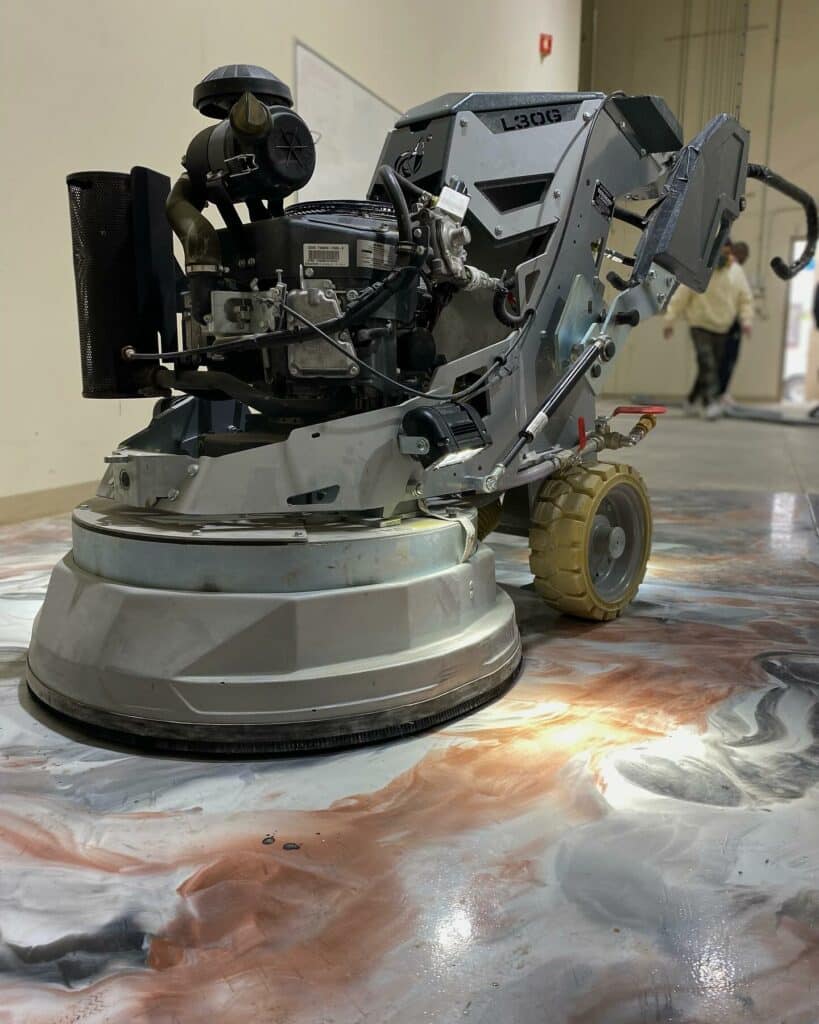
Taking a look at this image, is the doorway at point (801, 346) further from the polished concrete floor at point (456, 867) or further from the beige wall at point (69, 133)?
the polished concrete floor at point (456, 867)

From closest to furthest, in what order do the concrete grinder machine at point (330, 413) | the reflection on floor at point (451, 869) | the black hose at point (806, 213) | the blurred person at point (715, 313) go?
the reflection on floor at point (451, 869), the concrete grinder machine at point (330, 413), the black hose at point (806, 213), the blurred person at point (715, 313)

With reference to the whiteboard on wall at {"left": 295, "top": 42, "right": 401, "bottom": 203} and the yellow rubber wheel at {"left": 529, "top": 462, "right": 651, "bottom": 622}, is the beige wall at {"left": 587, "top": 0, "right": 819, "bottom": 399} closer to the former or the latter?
the whiteboard on wall at {"left": 295, "top": 42, "right": 401, "bottom": 203}

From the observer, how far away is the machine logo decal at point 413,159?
2.02 metres

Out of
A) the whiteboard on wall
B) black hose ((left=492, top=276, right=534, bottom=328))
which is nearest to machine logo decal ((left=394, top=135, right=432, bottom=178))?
black hose ((left=492, top=276, right=534, bottom=328))

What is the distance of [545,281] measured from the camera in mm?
2119

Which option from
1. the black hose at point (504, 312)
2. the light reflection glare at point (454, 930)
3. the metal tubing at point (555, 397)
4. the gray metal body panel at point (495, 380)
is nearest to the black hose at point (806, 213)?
the gray metal body panel at point (495, 380)

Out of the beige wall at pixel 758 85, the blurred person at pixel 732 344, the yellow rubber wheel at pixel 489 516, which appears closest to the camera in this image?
the yellow rubber wheel at pixel 489 516

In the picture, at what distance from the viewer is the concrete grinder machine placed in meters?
1.56

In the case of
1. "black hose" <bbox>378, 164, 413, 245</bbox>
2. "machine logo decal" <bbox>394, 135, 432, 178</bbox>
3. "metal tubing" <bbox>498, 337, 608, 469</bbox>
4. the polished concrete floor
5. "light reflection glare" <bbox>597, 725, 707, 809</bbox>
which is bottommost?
"light reflection glare" <bbox>597, 725, 707, 809</bbox>

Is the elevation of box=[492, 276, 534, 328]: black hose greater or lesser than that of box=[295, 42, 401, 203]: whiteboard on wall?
lesser

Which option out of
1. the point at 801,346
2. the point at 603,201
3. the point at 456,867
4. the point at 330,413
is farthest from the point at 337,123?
the point at 801,346

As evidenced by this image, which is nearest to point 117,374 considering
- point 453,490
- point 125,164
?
point 453,490

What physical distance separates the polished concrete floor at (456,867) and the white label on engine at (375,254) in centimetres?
86

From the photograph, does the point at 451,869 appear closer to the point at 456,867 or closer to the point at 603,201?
the point at 456,867
